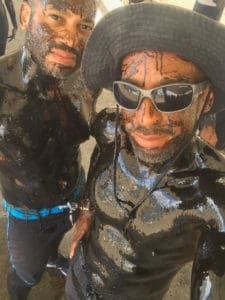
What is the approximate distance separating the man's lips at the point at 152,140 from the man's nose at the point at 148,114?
0.19 feet

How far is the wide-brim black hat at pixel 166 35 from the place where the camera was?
5.08 feet

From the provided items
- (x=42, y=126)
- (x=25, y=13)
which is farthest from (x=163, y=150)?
(x=25, y=13)

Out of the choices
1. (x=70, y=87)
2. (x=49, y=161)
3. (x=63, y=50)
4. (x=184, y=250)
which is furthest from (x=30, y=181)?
(x=184, y=250)

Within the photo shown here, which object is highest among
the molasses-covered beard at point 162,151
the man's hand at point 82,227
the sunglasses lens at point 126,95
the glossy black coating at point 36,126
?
the sunglasses lens at point 126,95

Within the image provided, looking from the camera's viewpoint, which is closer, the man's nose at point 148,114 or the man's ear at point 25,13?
the man's nose at point 148,114

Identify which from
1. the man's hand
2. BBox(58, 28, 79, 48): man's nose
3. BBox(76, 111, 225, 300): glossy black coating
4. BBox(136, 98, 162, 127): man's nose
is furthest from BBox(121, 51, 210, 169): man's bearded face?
the man's hand

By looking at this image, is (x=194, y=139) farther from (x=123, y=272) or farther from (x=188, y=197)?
(x=123, y=272)

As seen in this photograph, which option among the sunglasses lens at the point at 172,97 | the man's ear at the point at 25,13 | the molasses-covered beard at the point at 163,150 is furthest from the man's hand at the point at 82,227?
the man's ear at the point at 25,13

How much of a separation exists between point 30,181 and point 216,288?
136cm

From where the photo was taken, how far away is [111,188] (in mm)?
2025

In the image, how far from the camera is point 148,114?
1.69 meters

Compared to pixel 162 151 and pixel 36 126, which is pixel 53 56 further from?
pixel 162 151

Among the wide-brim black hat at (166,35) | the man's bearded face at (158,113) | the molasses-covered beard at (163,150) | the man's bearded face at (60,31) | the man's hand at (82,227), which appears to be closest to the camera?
the wide-brim black hat at (166,35)

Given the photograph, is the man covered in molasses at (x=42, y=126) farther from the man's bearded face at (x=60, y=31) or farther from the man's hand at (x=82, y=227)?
the man's hand at (x=82, y=227)
